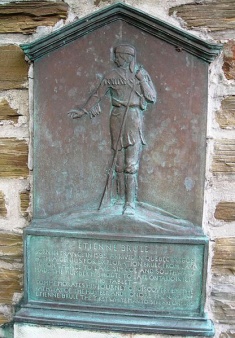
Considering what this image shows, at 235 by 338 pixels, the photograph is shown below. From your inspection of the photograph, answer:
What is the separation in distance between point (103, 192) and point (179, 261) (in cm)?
35

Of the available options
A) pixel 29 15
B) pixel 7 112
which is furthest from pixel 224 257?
pixel 29 15

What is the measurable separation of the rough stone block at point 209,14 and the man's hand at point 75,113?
452 mm

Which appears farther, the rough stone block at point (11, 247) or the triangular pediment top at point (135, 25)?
the rough stone block at point (11, 247)

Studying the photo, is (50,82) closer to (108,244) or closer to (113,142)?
(113,142)

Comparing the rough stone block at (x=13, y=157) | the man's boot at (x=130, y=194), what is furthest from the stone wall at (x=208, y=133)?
the man's boot at (x=130, y=194)

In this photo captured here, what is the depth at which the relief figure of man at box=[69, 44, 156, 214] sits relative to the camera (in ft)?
4.43

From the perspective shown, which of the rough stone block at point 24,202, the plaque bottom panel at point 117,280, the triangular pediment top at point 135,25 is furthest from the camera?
the rough stone block at point 24,202

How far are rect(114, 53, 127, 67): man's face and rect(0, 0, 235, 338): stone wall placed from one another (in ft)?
0.62

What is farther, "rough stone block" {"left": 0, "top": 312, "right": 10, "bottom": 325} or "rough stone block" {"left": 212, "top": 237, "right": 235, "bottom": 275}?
"rough stone block" {"left": 0, "top": 312, "right": 10, "bottom": 325}

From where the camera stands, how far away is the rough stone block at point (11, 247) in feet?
5.10

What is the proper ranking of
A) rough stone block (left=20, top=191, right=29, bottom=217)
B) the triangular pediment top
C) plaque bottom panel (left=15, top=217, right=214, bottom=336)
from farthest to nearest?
rough stone block (left=20, top=191, right=29, bottom=217)
plaque bottom panel (left=15, top=217, right=214, bottom=336)
the triangular pediment top

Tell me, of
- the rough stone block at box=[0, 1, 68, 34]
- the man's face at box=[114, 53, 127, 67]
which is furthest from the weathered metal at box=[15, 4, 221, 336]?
the rough stone block at box=[0, 1, 68, 34]

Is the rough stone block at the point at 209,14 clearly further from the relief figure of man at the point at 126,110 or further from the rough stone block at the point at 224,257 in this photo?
the rough stone block at the point at 224,257

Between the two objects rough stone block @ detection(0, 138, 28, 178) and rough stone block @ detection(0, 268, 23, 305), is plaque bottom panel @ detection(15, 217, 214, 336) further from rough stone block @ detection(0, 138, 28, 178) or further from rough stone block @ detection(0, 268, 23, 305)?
rough stone block @ detection(0, 138, 28, 178)
